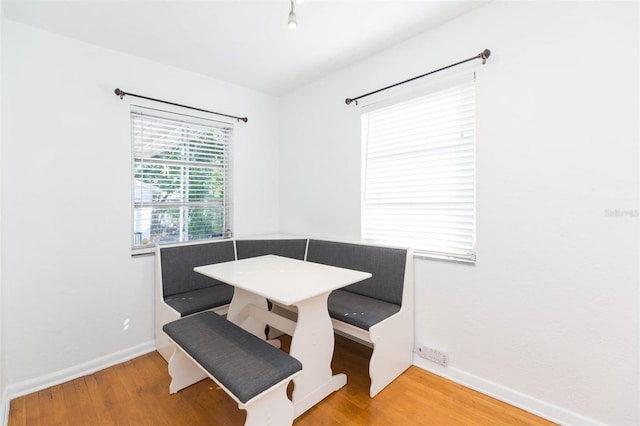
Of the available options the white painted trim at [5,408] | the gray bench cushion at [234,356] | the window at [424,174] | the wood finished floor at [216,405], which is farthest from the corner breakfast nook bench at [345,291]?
the white painted trim at [5,408]

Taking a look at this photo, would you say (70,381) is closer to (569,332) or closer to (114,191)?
(114,191)

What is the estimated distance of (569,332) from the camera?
1.68 m

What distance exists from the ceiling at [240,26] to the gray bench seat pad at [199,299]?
213 centimetres

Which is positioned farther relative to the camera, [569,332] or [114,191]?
[114,191]

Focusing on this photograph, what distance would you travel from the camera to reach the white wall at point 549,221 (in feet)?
5.04

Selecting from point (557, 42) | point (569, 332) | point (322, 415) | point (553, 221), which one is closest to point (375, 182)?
point (553, 221)

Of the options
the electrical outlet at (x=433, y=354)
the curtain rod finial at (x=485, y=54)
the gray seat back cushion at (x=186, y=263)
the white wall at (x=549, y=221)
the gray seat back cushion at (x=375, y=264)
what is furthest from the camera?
the gray seat back cushion at (x=186, y=263)

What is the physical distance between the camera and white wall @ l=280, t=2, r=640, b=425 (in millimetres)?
1537

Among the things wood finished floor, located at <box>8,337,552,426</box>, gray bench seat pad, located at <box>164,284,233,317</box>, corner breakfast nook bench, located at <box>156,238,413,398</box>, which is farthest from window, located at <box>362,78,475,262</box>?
gray bench seat pad, located at <box>164,284,233,317</box>

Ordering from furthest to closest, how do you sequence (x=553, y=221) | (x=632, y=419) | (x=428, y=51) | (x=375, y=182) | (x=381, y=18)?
(x=375, y=182)
(x=428, y=51)
(x=381, y=18)
(x=553, y=221)
(x=632, y=419)

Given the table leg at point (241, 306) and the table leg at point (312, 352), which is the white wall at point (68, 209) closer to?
the table leg at point (241, 306)

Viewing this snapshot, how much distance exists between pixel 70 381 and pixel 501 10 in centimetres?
404

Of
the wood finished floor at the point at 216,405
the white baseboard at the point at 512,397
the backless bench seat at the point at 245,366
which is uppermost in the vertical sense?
the backless bench seat at the point at 245,366

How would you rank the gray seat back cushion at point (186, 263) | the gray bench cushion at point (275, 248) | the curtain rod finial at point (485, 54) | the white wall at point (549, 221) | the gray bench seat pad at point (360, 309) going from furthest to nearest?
the gray bench cushion at point (275, 248) < the gray seat back cushion at point (186, 263) < the gray bench seat pad at point (360, 309) < the curtain rod finial at point (485, 54) < the white wall at point (549, 221)
